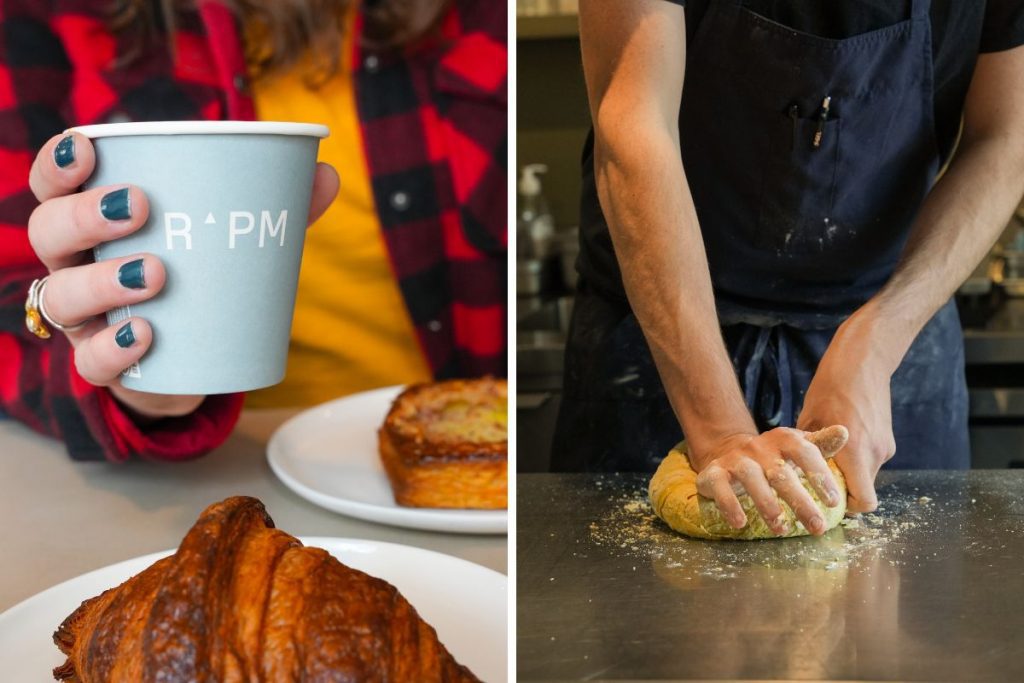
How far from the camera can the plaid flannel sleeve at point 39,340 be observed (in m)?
0.78

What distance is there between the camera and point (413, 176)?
1192mm

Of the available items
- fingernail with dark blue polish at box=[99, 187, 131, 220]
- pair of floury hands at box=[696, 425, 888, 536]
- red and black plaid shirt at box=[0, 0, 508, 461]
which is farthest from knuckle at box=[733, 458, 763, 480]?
red and black plaid shirt at box=[0, 0, 508, 461]

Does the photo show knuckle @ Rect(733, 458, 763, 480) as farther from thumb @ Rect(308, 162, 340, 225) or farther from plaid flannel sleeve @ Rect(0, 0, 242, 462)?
plaid flannel sleeve @ Rect(0, 0, 242, 462)

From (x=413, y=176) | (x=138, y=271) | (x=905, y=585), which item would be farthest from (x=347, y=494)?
(x=413, y=176)

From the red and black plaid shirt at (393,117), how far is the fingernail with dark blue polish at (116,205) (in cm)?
55

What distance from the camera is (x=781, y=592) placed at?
516 millimetres

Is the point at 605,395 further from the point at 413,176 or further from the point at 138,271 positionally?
the point at 413,176

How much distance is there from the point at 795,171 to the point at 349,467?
1.31ft

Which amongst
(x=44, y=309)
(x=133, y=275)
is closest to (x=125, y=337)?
(x=133, y=275)

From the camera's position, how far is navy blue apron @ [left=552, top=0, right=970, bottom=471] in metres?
0.63

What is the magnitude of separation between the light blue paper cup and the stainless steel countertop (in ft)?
0.64

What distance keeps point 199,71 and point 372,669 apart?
948 millimetres

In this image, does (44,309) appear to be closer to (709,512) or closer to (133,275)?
(133,275)

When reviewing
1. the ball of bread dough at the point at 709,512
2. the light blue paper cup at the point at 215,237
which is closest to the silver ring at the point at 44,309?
the light blue paper cup at the point at 215,237
